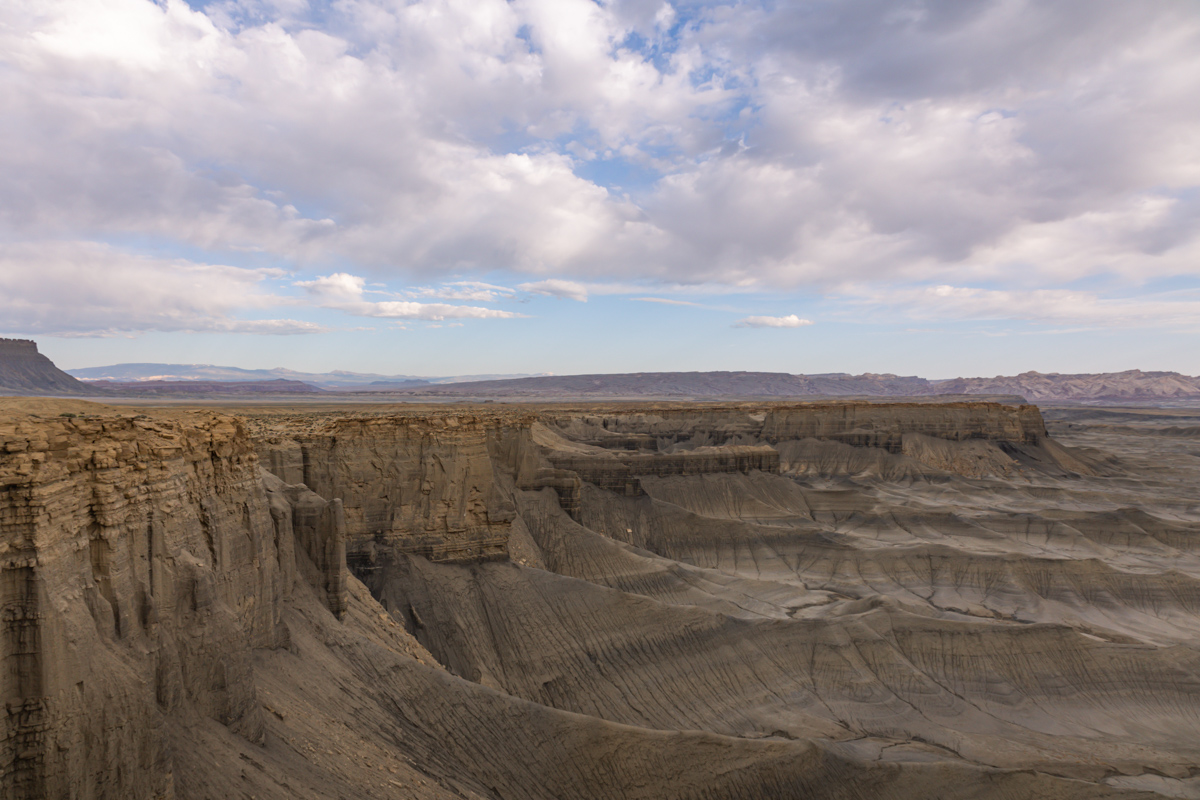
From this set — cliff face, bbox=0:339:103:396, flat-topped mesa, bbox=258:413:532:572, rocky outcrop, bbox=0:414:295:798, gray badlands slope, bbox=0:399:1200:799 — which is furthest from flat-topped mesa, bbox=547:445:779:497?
cliff face, bbox=0:339:103:396

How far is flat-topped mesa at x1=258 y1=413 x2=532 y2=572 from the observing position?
25.3 metres

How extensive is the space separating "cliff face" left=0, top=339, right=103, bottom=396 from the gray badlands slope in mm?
124718

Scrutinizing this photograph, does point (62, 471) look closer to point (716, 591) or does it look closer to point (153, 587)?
point (153, 587)

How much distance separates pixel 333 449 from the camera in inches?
1011

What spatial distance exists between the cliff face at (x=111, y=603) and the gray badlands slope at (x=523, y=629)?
40mm

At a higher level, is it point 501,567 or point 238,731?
point 238,731

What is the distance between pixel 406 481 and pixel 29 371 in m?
145

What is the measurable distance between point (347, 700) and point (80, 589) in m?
7.21

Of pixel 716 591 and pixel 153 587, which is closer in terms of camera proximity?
pixel 153 587

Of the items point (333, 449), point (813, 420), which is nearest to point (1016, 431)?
point (813, 420)

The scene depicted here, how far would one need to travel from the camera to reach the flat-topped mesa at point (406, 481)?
83.1 feet

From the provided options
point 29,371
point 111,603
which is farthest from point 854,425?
point 29,371

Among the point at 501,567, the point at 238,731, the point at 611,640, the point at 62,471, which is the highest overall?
the point at 62,471

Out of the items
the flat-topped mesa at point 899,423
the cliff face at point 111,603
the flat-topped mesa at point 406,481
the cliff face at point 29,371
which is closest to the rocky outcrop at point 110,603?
the cliff face at point 111,603
